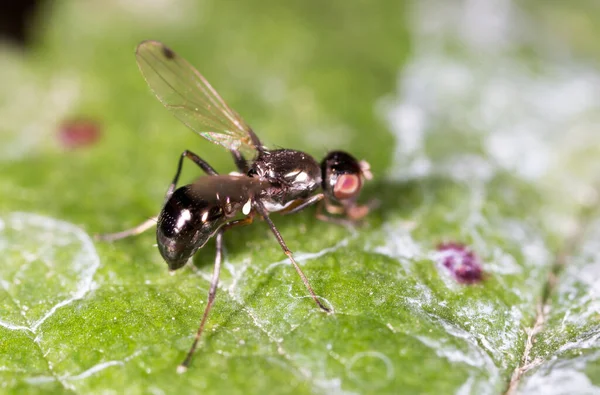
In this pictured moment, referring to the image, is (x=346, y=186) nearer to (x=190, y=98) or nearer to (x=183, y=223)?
(x=183, y=223)

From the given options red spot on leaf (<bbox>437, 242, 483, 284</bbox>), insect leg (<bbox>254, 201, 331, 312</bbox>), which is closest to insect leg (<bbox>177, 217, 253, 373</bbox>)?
insect leg (<bbox>254, 201, 331, 312</bbox>)

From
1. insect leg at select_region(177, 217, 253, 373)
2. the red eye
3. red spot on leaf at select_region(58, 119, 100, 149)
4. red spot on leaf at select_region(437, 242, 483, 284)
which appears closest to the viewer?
insect leg at select_region(177, 217, 253, 373)

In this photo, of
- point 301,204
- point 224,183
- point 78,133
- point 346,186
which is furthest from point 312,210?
point 78,133

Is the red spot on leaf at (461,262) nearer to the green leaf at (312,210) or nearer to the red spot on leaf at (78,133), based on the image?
the green leaf at (312,210)

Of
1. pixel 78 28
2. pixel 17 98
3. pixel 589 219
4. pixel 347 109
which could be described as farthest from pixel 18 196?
pixel 589 219

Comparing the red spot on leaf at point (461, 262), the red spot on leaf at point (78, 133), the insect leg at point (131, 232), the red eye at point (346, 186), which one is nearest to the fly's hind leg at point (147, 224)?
the insect leg at point (131, 232)

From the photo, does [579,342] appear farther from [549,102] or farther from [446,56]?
[446,56]

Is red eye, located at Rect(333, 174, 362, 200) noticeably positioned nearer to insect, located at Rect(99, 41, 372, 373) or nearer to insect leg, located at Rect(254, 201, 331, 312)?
insect, located at Rect(99, 41, 372, 373)
